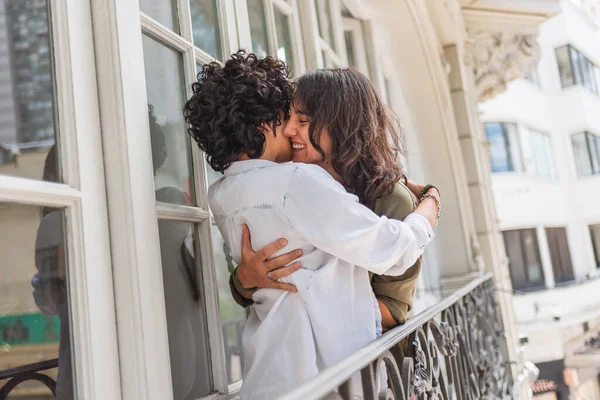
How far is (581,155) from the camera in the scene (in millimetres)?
20906

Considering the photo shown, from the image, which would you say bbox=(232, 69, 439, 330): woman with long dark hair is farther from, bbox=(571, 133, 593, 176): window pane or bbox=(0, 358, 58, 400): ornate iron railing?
bbox=(571, 133, 593, 176): window pane

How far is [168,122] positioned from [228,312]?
32.2 inches

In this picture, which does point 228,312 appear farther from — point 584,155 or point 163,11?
point 584,155

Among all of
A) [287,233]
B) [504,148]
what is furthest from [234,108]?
[504,148]

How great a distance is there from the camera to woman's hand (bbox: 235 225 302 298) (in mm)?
1692

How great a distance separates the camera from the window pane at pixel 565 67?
813 inches

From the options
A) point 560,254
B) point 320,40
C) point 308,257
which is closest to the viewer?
point 308,257

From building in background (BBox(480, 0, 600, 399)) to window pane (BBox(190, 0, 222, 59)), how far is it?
630 inches

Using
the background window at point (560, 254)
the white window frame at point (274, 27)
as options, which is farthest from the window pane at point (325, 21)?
the background window at point (560, 254)

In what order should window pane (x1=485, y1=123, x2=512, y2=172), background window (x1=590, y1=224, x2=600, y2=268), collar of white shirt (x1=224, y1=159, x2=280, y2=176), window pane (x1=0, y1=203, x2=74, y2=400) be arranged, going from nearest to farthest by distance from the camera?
window pane (x1=0, y1=203, x2=74, y2=400), collar of white shirt (x1=224, y1=159, x2=280, y2=176), window pane (x1=485, y1=123, x2=512, y2=172), background window (x1=590, y1=224, x2=600, y2=268)

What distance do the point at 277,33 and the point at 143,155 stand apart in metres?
1.78

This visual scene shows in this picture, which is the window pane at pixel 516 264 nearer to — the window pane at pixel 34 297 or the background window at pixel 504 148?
the background window at pixel 504 148

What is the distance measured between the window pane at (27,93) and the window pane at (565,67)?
71.0 feet

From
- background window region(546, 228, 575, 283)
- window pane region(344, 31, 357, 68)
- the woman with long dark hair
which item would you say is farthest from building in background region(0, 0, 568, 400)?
background window region(546, 228, 575, 283)
